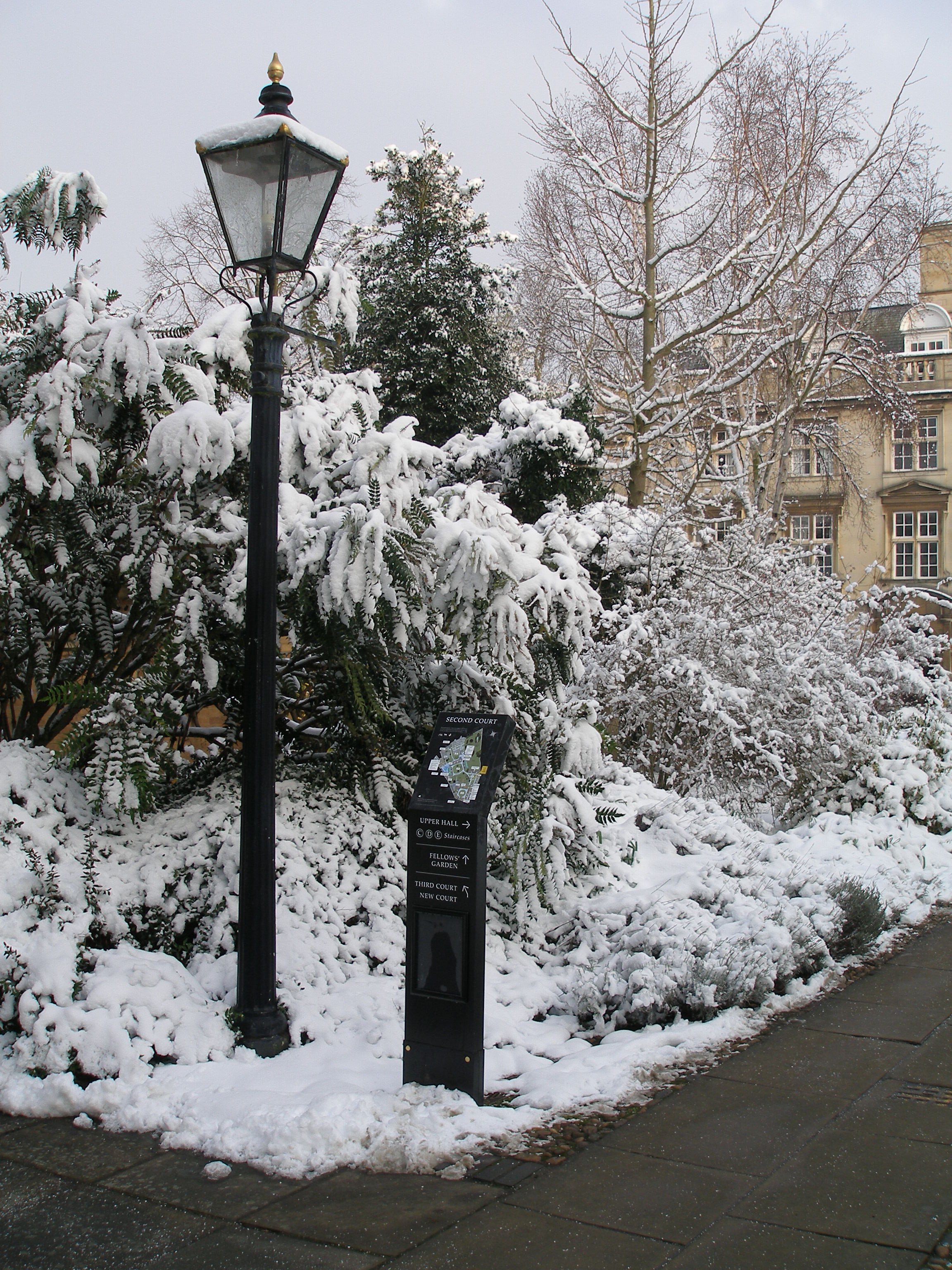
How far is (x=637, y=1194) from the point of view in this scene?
3.82m

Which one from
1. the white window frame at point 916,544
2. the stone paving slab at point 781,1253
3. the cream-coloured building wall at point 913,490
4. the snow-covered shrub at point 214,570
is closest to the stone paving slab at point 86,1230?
the stone paving slab at point 781,1253

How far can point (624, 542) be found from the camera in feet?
36.2

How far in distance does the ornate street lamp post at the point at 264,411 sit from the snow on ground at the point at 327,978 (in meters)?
0.41

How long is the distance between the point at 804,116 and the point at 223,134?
20668 millimetres

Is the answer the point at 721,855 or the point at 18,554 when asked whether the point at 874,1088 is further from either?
the point at 18,554

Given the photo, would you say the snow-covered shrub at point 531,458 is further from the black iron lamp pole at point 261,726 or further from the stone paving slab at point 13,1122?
the stone paving slab at point 13,1122

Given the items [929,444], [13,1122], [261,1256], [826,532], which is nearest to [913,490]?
[929,444]

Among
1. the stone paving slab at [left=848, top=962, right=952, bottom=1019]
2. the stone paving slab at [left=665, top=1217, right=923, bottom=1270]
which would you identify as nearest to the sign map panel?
the stone paving slab at [left=665, top=1217, right=923, bottom=1270]

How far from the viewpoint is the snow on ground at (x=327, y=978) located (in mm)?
4406

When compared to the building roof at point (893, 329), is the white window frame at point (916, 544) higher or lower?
lower

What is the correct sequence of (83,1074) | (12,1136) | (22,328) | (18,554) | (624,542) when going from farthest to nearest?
(624,542) → (22,328) → (18,554) → (83,1074) → (12,1136)

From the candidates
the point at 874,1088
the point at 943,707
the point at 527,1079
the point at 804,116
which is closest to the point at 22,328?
the point at 527,1079

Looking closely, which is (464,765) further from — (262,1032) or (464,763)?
(262,1032)

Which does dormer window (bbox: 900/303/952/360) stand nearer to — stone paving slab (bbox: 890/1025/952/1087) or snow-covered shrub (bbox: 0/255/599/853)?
snow-covered shrub (bbox: 0/255/599/853)
